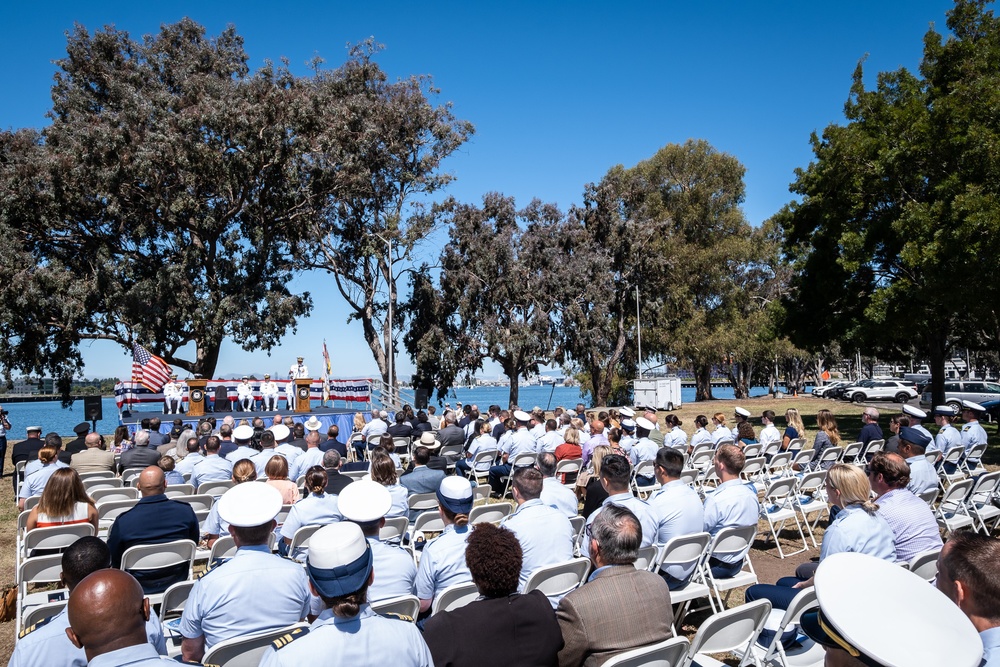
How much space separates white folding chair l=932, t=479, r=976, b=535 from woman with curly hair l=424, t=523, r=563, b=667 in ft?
17.6

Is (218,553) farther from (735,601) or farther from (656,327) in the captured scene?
(656,327)

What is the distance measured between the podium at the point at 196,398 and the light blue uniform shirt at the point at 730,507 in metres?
18.9

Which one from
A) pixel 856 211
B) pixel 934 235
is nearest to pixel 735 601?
pixel 934 235

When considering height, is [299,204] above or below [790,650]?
above

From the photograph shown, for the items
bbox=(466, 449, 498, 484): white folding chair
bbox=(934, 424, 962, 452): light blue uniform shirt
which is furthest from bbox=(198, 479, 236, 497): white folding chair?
bbox=(934, 424, 962, 452): light blue uniform shirt

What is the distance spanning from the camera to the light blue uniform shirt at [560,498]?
6027mm

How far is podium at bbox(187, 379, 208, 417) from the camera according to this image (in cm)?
2106

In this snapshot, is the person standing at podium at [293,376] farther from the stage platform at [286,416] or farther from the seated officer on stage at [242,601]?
the seated officer on stage at [242,601]

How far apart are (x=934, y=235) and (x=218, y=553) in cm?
1775

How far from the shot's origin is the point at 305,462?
342 inches

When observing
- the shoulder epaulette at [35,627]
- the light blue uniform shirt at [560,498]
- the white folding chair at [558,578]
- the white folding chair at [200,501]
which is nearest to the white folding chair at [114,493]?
the white folding chair at [200,501]

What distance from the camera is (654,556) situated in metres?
4.54

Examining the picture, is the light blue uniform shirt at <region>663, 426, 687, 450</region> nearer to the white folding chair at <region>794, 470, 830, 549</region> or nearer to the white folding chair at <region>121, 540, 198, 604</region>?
Result: the white folding chair at <region>794, 470, 830, 549</region>

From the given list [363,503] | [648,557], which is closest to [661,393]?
[648,557]
